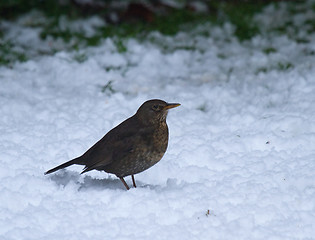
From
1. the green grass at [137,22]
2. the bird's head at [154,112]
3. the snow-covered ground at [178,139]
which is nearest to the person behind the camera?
the snow-covered ground at [178,139]

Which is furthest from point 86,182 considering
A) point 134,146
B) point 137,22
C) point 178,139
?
point 137,22

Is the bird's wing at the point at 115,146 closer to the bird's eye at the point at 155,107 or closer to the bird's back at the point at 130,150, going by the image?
Result: the bird's back at the point at 130,150

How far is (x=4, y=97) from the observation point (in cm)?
513

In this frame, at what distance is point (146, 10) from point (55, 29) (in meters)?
1.47

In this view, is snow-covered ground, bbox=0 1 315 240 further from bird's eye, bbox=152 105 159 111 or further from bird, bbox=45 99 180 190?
bird's eye, bbox=152 105 159 111

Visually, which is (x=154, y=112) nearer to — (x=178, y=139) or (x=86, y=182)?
(x=86, y=182)

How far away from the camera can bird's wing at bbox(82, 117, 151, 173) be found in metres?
3.57

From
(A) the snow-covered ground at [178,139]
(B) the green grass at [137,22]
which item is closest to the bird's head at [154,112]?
(A) the snow-covered ground at [178,139]

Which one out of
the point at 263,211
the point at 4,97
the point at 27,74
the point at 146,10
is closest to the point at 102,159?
the point at 263,211

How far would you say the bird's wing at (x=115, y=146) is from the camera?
357 cm

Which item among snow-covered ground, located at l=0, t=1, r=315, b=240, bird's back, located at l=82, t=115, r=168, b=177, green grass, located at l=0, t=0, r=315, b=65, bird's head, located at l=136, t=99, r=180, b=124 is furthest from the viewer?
green grass, located at l=0, t=0, r=315, b=65

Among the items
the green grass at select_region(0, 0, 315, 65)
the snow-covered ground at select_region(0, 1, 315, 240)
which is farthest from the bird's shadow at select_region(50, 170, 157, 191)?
the green grass at select_region(0, 0, 315, 65)

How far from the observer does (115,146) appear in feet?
11.9

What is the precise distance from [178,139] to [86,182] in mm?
1079
